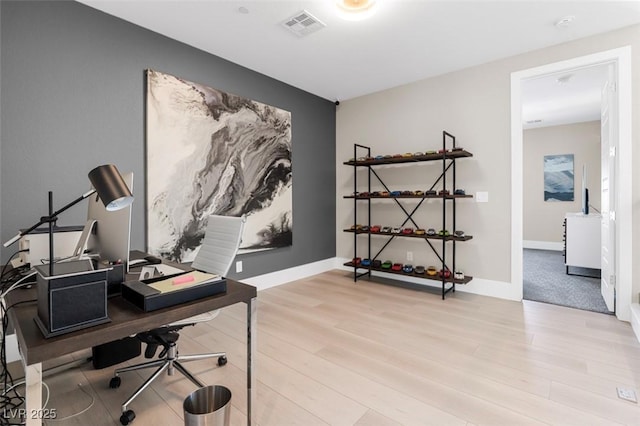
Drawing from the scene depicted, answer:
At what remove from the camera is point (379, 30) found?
286 centimetres

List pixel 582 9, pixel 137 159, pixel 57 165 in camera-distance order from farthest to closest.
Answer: pixel 137 159, pixel 582 9, pixel 57 165

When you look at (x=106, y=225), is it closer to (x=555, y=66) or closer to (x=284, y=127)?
(x=284, y=127)

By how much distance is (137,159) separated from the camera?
2777 mm

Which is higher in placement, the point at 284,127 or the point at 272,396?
the point at 284,127

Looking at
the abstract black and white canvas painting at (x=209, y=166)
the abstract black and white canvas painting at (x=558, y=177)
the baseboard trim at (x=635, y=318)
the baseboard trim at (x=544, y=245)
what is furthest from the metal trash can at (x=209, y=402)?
the abstract black and white canvas painting at (x=558, y=177)

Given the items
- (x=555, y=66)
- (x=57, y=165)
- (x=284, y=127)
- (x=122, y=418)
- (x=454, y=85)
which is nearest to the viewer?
(x=122, y=418)

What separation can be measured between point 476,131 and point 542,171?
4256mm

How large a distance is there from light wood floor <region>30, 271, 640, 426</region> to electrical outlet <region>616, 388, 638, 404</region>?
30 millimetres

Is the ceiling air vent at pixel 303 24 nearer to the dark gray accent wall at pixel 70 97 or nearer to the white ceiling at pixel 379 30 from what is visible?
the white ceiling at pixel 379 30

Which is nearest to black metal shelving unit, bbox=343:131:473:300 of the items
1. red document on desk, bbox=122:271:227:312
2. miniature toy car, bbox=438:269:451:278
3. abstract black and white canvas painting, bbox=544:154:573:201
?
miniature toy car, bbox=438:269:451:278

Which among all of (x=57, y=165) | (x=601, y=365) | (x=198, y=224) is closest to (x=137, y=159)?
A: (x=57, y=165)

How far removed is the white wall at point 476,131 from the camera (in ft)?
10.1

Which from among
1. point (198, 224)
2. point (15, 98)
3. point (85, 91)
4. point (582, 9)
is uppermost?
point (582, 9)

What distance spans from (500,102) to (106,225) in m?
3.78
